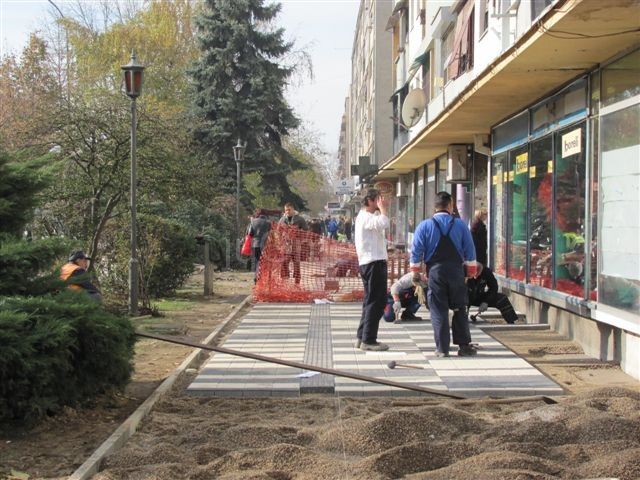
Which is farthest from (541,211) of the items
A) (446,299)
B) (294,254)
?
(294,254)

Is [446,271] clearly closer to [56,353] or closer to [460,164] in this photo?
[56,353]

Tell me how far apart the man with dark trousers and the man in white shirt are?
0.45 meters

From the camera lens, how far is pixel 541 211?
37.8 ft

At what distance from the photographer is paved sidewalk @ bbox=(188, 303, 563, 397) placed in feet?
24.0

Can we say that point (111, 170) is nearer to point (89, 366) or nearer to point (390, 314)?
point (390, 314)

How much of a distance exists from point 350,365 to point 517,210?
18.8 feet

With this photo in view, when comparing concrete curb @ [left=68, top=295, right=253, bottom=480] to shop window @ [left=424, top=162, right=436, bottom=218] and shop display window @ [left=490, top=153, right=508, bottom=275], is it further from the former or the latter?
shop window @ [left=424, top=162, right=436, bottom=218]

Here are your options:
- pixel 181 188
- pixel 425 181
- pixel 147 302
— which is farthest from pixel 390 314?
pixel 425 181

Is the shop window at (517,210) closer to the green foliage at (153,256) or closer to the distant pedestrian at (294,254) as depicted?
the distant pedestrian at (294,254)

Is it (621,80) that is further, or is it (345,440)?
(621,80)

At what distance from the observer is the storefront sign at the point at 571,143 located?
981 centimetres

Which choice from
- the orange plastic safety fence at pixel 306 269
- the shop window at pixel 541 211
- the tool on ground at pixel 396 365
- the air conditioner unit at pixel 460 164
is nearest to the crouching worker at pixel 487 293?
the shop window at pixel 541 211

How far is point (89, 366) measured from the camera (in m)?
6.22

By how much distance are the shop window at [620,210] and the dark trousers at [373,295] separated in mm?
2344
